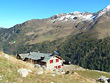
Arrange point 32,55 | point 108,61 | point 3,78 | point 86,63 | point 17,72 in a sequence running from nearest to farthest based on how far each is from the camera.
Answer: point 3,78
point 17,72
point 32,55
point 108,61
point 86,63

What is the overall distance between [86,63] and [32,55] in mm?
152050

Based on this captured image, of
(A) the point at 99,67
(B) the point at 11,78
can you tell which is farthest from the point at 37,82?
(A) the point at 99,67

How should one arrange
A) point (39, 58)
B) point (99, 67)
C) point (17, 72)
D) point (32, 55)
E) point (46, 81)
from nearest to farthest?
point (46, 81), point (17, 72), point (39, 58), point (32, 55), point (99, 67)

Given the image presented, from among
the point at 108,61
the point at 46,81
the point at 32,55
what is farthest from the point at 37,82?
the point at 108,61

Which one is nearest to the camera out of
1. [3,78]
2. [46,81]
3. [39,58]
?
[3,78]

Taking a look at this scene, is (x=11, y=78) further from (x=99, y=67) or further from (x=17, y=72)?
(x=99, y=67)

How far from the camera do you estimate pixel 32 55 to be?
63.9 m

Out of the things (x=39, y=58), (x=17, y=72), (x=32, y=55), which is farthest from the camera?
(x=32, y=55)

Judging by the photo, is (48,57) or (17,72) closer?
(17,72)

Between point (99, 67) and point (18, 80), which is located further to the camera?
point (99, 67)

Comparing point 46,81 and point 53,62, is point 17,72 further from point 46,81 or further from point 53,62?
point 53,62

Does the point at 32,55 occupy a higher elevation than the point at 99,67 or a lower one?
higher

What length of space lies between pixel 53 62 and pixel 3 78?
5152 cm

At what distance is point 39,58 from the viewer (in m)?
59.6
